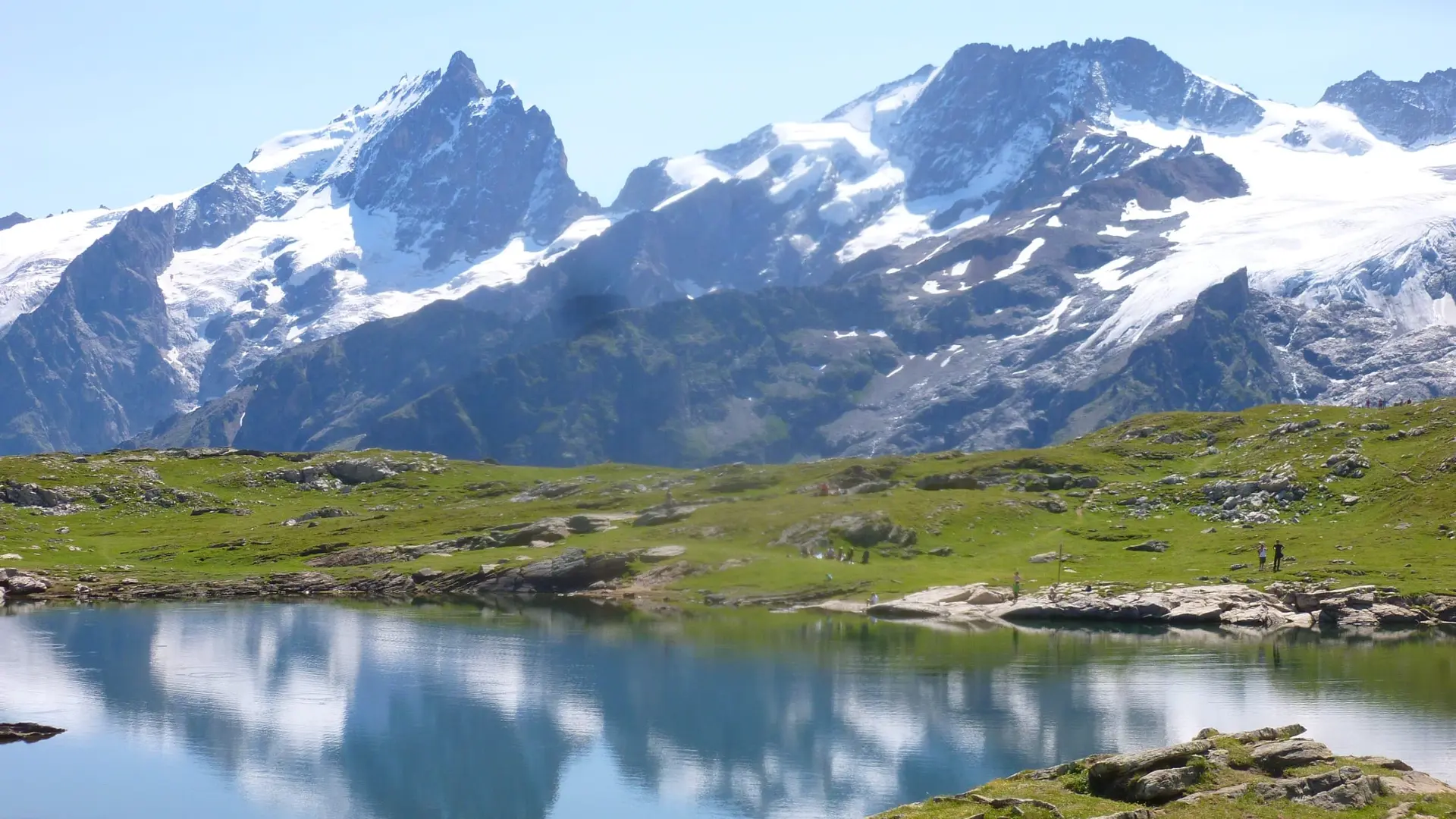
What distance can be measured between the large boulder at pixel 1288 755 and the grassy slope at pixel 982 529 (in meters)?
79.9

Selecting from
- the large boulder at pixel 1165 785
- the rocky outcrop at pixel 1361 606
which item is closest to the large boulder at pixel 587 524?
the rocky outcrop at pixel 1361 606

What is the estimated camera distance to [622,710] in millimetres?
95938

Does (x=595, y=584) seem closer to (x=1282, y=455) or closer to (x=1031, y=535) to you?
(x=1031, y=535)

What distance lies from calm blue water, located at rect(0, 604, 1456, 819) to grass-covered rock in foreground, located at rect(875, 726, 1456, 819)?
15312 mm

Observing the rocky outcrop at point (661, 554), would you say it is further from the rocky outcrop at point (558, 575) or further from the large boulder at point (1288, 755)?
the large boulder at point (1288, 755)

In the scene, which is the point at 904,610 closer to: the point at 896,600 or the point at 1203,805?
the point at 896,600

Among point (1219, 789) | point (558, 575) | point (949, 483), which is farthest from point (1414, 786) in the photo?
point (949, 483)

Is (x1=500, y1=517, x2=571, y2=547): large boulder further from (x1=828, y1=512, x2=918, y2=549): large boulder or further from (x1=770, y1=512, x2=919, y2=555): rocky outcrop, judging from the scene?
(x1=828, y1=512, x2=918, y2=549): large boulder

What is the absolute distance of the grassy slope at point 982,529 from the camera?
14050cm

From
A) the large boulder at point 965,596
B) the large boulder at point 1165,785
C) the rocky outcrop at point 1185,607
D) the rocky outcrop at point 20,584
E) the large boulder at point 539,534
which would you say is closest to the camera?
the large boulder at point 1165,785

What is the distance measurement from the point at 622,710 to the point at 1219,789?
2056 inches

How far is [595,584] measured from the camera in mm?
154875

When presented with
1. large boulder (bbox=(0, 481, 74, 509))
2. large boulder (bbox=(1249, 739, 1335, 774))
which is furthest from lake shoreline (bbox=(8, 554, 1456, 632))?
large boulder (bbox=(1249, 739, 1335, 774))

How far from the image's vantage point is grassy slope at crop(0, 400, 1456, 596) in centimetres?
14050
